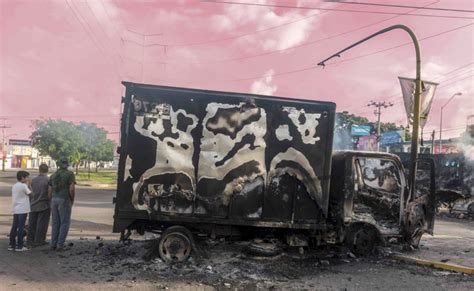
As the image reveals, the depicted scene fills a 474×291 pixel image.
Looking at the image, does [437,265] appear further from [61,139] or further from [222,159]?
[61,139]

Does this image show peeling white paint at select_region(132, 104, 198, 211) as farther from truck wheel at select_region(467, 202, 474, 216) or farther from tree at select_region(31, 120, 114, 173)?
tree at select_region(31, 120, 114, 173)

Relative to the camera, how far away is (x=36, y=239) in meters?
8.16

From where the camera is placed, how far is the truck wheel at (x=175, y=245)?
689 centimetres

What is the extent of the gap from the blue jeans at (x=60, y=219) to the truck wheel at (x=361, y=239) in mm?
5252

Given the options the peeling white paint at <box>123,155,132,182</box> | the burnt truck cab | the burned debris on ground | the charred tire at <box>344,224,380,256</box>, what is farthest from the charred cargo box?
the charred tire at <box>344,224,380,256</box>

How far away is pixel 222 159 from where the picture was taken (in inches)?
271

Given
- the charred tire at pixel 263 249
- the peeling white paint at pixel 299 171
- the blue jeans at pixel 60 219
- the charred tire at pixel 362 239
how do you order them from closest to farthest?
the peeling white paint at pixel 299 171
the charred tire at pixel 263 249
the charred tire at pixel 362 239
the blue jeans at pixel 60 219

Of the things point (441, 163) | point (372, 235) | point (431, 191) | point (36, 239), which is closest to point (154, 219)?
point (36, 239)

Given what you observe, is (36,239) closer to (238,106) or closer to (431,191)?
(238,106)

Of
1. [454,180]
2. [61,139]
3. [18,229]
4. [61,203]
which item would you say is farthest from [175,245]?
[61,139]

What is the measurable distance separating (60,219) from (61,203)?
1.00 feet

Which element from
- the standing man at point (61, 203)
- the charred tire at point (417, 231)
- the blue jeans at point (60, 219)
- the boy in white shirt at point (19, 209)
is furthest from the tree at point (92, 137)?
the charred tire at point (417, 231)

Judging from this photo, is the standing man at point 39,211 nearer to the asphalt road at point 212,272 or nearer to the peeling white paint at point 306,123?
the asphalt road at point 212,272

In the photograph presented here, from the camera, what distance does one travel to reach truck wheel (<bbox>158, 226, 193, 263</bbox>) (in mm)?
6895
